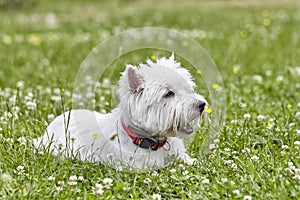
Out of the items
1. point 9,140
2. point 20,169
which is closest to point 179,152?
point 20,169

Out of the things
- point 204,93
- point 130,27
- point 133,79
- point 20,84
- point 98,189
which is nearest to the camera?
point 98,189

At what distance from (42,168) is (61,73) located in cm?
321

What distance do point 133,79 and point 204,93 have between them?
7.42 feet

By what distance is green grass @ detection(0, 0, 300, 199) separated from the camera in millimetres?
3650

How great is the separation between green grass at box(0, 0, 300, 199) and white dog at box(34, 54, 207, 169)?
0.13 m

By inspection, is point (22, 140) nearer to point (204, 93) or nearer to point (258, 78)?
point (204, 93)

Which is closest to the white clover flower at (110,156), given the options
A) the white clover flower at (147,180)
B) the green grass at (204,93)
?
the green grass at (204,93)

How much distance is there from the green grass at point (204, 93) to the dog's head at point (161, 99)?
35 centimetres

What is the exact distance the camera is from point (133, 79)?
3.74m

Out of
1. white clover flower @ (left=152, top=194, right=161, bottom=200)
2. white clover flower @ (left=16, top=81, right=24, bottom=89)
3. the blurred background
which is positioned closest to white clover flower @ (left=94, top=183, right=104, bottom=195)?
white clover flower @ (left=152, top=194, right=161, bottom=200)

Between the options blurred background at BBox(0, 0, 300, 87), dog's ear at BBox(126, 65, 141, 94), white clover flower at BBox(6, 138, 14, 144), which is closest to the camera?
dog's ear at BBox(126, 65, 141, 94)

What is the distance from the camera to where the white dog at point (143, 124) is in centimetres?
373

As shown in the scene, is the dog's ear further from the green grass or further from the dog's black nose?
the green grass

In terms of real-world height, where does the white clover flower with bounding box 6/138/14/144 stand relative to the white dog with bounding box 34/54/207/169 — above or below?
below
